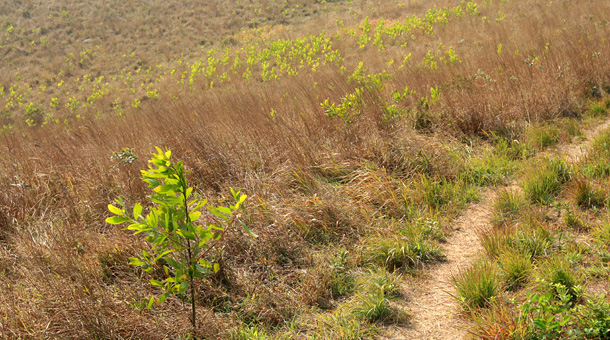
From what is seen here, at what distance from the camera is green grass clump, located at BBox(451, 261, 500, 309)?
258 centimetres

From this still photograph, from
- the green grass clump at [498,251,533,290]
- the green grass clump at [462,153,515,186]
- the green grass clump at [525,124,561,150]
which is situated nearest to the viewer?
the green grass clump at [498,251,533,290]

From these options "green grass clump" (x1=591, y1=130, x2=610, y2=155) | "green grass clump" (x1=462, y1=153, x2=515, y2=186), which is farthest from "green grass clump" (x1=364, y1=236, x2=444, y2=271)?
"green grass clump" (x1=591, y1=130, x2=610, y2=155)

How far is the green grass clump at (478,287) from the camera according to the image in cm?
258

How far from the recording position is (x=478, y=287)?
258 cm

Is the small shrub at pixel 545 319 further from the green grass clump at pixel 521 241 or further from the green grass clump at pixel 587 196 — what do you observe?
the green grass clump at pixel 587 196

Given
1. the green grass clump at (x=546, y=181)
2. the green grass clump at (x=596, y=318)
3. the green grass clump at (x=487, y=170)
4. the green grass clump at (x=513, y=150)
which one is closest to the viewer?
the green grass clump at (x=596, y=318)

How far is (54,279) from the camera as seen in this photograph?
2.62 metres

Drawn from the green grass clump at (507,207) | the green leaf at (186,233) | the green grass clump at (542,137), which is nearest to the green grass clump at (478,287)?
the green grass clump at (507,207)

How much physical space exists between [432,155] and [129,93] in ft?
49.5

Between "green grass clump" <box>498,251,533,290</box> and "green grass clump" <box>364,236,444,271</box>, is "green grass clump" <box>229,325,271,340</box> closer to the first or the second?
"green grass clump" <box>364,236,444,271</box>

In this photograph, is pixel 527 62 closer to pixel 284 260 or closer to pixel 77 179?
pixel 284 260

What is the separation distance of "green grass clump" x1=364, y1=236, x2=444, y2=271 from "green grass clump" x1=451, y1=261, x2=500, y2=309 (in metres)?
0.48

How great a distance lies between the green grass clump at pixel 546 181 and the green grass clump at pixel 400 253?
1141 mm

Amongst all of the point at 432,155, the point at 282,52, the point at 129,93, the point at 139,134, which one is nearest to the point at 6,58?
the point at 129,93
